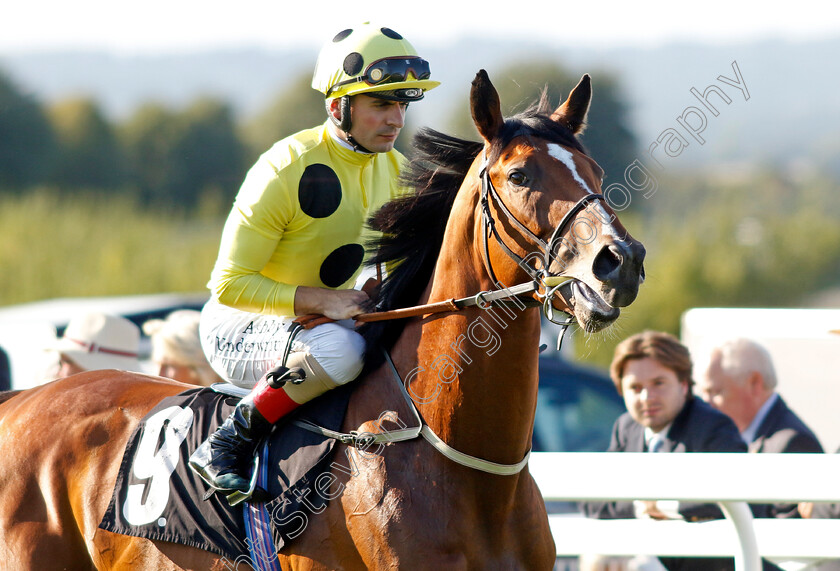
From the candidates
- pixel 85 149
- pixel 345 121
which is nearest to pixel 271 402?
pixel 345 121

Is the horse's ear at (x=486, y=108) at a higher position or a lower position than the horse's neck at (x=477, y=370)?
higher

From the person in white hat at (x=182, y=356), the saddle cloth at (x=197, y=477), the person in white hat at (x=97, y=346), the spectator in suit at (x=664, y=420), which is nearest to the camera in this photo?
the saddle cloth at (x=197, y=477)

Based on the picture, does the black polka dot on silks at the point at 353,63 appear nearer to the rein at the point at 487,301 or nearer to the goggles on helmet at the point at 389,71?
the goggles on helmet at the point at 389,71

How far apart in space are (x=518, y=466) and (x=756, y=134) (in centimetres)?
7822

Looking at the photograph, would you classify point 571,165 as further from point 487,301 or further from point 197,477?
point 197,477

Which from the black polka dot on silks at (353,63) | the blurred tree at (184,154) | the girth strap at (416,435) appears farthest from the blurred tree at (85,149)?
the girth strap at (416,435)

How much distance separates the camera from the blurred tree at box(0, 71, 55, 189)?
26.7 m

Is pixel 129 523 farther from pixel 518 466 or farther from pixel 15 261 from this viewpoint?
pixel 15 261

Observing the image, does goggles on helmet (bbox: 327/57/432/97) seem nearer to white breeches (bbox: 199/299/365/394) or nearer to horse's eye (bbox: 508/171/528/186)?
horse's eye (bbox: 508/171/528/186)

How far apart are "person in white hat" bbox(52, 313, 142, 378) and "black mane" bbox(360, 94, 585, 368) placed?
2.66 meters

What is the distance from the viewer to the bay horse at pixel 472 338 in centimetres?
249

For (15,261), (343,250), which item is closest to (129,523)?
(343,250)

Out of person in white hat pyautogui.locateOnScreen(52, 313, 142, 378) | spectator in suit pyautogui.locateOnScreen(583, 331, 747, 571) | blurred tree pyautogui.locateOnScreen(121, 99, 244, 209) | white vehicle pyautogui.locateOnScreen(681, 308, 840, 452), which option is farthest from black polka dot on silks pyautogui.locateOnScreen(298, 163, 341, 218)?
blurred tree pyautogui.locateOnScreen(121, 99, 244, 209)

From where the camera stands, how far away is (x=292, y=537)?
9.09ft
